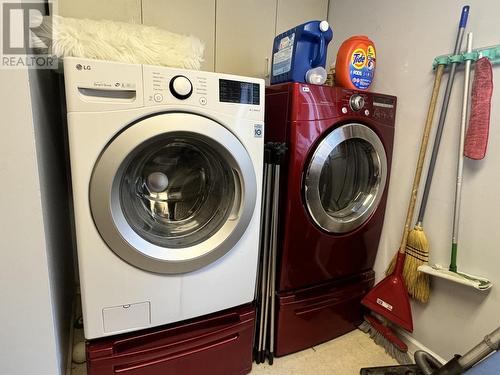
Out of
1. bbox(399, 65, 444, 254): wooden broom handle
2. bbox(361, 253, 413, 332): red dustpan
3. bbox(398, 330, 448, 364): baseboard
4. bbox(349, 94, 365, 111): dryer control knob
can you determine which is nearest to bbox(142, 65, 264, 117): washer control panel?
bbox(349, 94, 365, 111): dryer control knob

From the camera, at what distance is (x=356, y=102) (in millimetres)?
1230

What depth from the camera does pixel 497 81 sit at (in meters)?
1.08

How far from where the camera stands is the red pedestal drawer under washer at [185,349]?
95 centimetres

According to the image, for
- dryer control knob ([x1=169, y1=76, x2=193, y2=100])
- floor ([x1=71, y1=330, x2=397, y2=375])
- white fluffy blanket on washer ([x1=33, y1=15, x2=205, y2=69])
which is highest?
white fluffy blanket on washer ([x1=33, y1=15, x2=205, y2=69])

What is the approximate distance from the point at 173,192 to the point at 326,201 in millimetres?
650

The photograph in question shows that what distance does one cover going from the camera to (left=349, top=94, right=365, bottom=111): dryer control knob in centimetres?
122

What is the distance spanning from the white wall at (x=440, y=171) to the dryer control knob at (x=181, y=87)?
1.00m

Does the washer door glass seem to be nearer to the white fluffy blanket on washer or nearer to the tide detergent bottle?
the white fluffy blanket on washer

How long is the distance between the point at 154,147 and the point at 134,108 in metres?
0.13

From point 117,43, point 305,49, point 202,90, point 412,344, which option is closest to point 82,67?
point 117,43

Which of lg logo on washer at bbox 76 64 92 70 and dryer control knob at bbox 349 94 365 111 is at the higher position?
lg logo on washer at bbox 76 64 92 70

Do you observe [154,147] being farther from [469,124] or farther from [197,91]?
[469,124]

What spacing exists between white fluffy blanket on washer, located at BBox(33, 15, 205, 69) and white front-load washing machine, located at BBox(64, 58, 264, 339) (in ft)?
0.34

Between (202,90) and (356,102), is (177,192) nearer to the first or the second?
(202,90)
